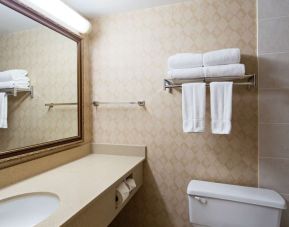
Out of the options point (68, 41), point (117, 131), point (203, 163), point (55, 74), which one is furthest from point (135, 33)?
point (203, 163)

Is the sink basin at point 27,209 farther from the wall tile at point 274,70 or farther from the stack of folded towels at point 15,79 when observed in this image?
the wall tile at point 274,70

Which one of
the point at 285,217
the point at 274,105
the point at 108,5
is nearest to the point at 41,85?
the point at 108,5

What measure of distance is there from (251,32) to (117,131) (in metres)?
1.33

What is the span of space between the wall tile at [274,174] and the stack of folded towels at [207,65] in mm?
682

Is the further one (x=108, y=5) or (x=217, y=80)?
(x=108, y=5)

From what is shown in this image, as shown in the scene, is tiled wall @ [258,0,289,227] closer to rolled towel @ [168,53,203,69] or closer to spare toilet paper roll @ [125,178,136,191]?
rolled towel @ [168,53,203,69]

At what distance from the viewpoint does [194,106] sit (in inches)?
56.7

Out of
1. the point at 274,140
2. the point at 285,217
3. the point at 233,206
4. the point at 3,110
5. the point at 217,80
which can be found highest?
the point at 217,80

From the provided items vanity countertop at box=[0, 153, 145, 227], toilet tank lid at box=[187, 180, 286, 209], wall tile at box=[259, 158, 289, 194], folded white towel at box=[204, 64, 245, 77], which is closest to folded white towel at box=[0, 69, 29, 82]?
vanity countertop at box=[0, 153, 145, 227]

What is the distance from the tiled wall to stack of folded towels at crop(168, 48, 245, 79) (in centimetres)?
27

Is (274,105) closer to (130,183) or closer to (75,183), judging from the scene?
(130,183)

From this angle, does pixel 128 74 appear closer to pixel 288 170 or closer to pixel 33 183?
pixel 33 183

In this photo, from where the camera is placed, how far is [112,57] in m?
1.81

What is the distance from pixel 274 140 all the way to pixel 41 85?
1.72 m
